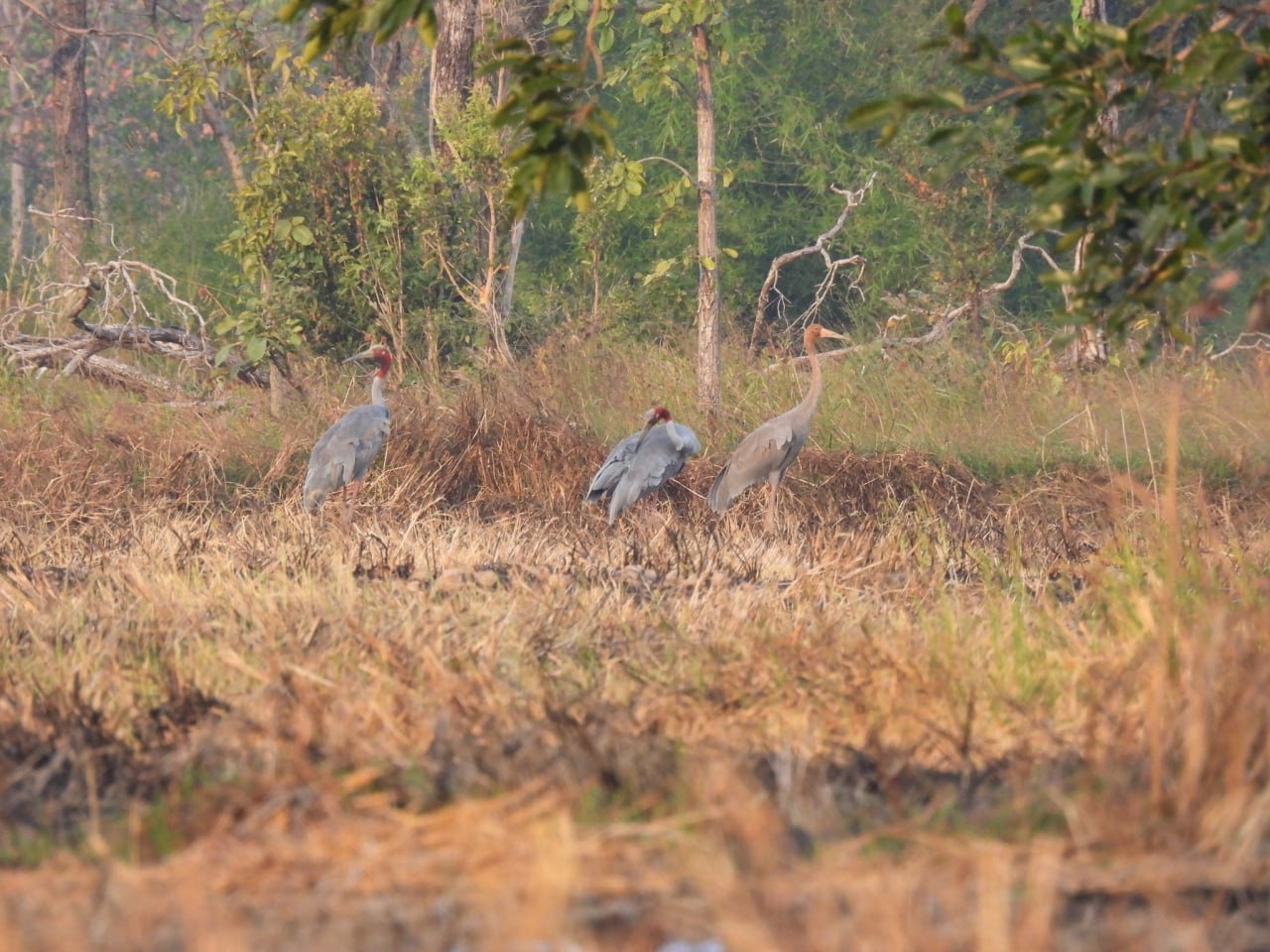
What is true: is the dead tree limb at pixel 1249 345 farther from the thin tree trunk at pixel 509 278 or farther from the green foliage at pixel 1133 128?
the green foliage at pixel 1133 128

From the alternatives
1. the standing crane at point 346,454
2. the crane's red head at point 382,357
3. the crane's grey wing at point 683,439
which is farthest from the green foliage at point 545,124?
the crane's red head at point 382,357

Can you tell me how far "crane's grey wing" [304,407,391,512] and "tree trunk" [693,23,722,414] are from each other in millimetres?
2716

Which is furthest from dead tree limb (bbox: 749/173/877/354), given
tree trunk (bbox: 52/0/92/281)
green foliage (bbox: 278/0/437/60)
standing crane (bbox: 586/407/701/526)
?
green foliage (bbox: 278/0/437/60)

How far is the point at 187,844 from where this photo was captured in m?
3.64

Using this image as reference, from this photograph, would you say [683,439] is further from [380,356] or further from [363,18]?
[363,18]

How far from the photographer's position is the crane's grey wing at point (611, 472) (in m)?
9.86

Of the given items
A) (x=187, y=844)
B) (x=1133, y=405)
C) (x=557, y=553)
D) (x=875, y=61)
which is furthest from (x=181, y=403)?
(x=875, y=61)

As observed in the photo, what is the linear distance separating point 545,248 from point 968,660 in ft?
54.5

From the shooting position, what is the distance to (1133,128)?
186 inches

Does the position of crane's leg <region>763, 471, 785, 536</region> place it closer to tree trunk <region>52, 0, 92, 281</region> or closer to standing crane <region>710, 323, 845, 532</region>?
standing crane <region>710, 323, 845, 532</region>

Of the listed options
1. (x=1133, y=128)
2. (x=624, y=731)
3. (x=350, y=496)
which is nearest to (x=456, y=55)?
(x=350, y=496)

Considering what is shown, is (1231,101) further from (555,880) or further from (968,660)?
(555,880)

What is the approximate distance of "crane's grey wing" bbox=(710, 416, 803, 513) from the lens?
9.95m

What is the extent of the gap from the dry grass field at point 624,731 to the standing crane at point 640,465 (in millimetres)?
449
